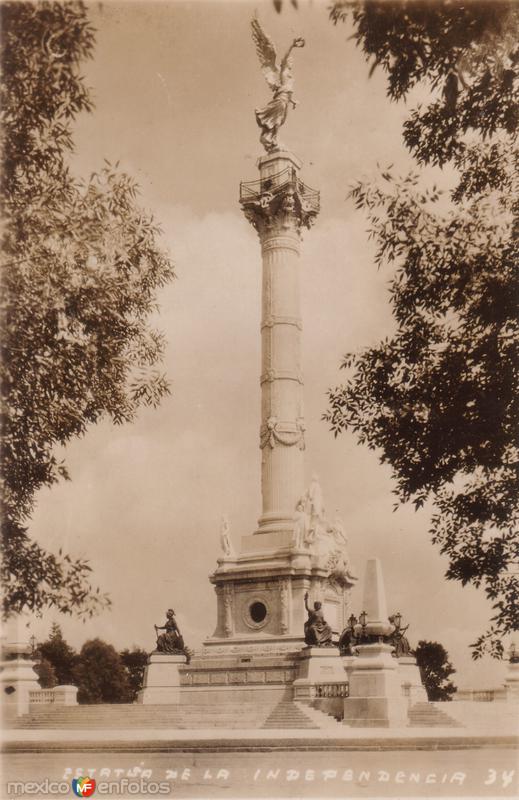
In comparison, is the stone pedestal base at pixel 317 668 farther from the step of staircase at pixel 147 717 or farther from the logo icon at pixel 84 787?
the logo icon at pixel 84 787

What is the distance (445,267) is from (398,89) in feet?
8.22

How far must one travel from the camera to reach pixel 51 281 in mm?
13008

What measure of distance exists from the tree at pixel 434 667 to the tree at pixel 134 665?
1647 centimetres

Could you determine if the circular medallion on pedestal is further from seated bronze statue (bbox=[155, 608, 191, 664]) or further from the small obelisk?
the small obelisk

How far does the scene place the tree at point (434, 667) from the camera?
164ft

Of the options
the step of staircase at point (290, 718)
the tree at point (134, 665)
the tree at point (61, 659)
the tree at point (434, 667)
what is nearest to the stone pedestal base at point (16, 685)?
the step of staircase at point (290, 718)

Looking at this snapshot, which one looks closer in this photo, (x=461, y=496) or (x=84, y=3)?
(x=84, y=3)

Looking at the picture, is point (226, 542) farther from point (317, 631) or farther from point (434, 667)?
point (434, 667)

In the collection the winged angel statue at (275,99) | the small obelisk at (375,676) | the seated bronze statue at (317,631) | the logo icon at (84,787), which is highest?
the winged angel statue at (275,99)

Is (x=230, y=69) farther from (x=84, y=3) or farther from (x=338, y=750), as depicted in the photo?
Result: (x=338, y=750)

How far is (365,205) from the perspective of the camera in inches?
551

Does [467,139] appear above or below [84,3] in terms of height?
below

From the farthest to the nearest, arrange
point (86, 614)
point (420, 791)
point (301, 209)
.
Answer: point (301, 209)
point (86, 614)
point (420, 791)

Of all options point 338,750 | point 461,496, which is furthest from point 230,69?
point 338,750
